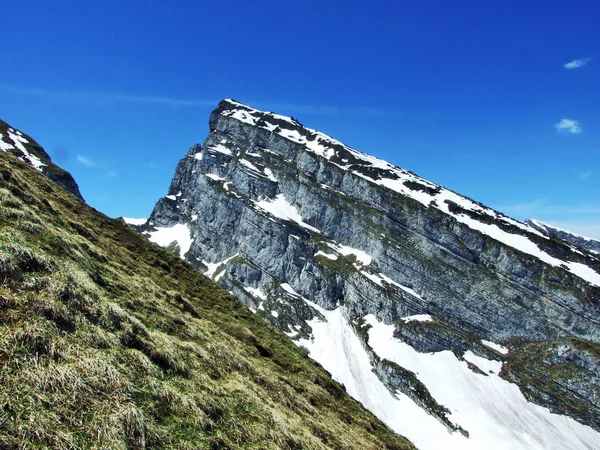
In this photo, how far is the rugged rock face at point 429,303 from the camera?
4823 inches

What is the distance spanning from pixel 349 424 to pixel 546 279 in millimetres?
155573

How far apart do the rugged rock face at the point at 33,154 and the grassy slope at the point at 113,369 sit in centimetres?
8367

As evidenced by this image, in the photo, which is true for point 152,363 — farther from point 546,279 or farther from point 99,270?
point 546,279

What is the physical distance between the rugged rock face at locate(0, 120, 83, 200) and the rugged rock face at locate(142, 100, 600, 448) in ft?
295

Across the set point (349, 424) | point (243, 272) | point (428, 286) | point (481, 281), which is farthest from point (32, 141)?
point (481, 281)

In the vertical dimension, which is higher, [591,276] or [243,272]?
[591,276]

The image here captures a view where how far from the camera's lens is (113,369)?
1022 cm

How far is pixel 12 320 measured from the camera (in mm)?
9664

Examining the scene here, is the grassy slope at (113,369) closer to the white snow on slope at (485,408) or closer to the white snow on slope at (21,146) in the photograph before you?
the white snow on slope at (21,146)

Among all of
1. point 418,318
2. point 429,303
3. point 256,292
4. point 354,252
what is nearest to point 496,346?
point 429,303

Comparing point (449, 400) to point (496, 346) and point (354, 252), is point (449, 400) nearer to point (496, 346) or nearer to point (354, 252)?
point (496, 346)

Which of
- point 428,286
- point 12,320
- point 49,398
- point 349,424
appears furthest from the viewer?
point 428,286

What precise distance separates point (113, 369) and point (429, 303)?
160 metres

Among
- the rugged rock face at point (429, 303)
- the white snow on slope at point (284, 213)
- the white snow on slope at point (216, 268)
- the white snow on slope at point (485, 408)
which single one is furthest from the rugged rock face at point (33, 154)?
the white snow on slope at point (485, 408)
